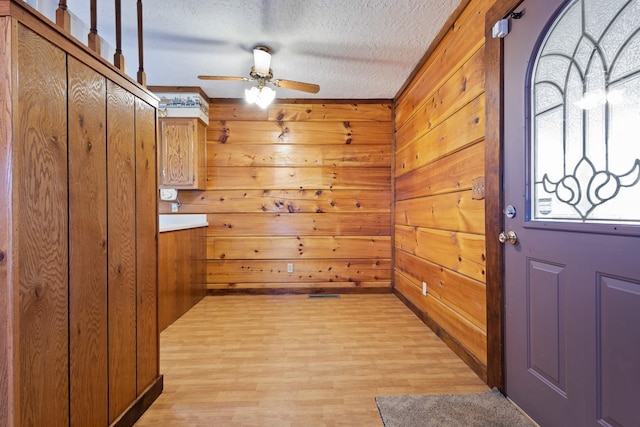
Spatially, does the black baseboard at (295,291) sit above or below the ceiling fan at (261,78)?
below

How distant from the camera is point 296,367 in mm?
1867

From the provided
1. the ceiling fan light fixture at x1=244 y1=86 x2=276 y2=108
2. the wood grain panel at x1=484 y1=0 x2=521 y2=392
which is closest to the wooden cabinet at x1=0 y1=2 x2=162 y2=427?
Answer: the ceiling fan light fixture at x1=244 y1=86 x2=276 y2=108

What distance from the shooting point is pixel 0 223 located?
A: 82 cm

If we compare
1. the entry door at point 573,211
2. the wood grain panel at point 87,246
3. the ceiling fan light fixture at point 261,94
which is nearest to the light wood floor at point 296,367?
the wood grain panel at point 87,246

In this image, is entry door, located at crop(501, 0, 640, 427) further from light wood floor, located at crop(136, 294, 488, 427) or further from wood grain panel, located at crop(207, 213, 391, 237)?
wood grain panel, located at crop(207, 213, 391, 237)

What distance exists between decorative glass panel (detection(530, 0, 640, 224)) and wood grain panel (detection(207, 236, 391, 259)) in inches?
92.8

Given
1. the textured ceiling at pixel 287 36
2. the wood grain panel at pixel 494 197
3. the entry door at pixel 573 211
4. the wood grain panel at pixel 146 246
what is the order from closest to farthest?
the entry door at pixel 573 211, the wood grain panel at pixel 146 246, the wood grain panel at pixel 494 197, the textured ceiling at pixel 287 36

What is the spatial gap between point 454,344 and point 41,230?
2.31 meters

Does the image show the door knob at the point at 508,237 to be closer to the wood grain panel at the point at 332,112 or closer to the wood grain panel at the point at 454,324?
the wood grain panel at the point at 454,324

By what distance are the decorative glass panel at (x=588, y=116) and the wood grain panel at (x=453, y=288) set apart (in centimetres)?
68

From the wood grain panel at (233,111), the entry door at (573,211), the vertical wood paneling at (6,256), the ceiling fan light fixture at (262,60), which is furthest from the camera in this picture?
the wood grain panel at (233,111)

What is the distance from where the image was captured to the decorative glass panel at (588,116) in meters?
1.00

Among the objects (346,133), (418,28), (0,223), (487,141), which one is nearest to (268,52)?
(418,28)

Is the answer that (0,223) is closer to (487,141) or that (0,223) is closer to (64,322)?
(64,322)
